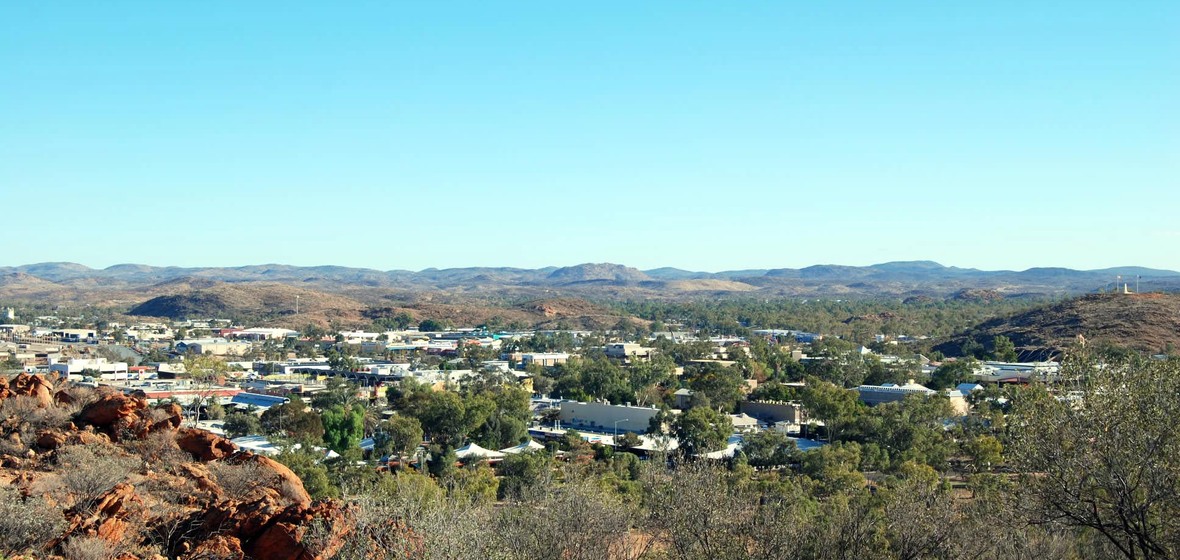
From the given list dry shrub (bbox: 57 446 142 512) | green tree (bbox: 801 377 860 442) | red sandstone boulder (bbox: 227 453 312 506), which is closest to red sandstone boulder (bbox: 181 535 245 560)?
dry shrub (bbox: 57 446 142 512)

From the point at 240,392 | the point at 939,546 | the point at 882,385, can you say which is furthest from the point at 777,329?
the point at 939,546

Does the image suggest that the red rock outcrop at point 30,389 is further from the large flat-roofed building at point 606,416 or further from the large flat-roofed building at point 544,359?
the large flat-roofed building at point 544,359

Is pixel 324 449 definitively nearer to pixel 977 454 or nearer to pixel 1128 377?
pixel 977 454

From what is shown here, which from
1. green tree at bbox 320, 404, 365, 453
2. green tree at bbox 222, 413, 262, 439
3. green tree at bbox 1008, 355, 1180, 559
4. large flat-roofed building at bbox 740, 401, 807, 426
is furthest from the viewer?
large flat-roofed building at bbox 740, 401, 807, 426

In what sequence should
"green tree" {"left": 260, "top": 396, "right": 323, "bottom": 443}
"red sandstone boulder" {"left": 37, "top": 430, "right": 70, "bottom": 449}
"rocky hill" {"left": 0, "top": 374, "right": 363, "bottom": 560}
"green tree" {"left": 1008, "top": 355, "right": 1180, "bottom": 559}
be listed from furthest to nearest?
1. "green tree" {"left": 260, "top": 396, "right": 323, "bottom": 443}
2. "red sandstone boulder" {"left": 37, "top": 430, "right": 70, "bottom": 449}
3. "rocky hill" {"left": 0, "top": 374, "right": 363, "bottom": 560}
4. "green tree" {"left": 1008, "top": 355, "right": 1180, "bottom": 559}

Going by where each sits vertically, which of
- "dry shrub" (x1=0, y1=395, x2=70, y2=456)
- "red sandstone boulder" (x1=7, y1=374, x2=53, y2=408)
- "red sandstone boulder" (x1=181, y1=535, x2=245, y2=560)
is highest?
"red sandstone boulder" (x1=7, y1=374, x2=53, y2=408)

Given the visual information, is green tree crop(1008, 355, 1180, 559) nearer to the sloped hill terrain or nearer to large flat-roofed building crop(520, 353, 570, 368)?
large flat-roofed building crop(520, 353, 570, 368)
